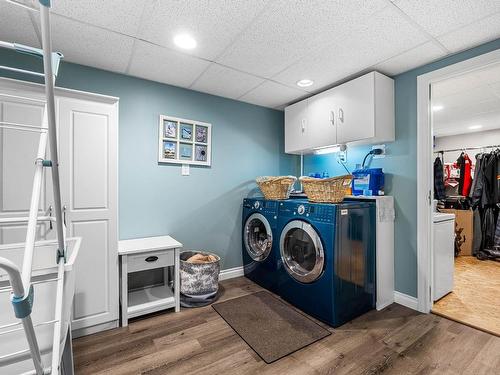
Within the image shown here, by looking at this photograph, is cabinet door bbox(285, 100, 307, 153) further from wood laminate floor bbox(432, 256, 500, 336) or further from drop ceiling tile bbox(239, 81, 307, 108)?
wood laminate floor bbox(432, 256, 500, 336)

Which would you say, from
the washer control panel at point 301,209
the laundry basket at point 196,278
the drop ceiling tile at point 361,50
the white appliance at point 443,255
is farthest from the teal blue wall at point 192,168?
the white appliance at point 443,255

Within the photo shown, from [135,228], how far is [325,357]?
6.33ft

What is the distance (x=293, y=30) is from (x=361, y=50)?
61cm

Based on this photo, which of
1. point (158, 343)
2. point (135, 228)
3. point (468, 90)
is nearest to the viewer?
point (158, 343)

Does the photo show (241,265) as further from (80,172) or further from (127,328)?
(80,172)

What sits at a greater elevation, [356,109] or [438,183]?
[356,109]

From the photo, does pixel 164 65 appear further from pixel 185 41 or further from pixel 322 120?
pixel 322 120

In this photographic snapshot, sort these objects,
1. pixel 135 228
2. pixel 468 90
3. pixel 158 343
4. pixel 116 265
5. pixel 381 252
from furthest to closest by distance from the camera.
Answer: pixel 468 90, pixel 135 228, pixel 381 252, pixel 116 265, pixel 158 343

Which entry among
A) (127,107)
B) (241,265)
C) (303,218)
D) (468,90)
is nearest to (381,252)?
(303,218)

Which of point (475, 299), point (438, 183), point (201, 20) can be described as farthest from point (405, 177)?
point (438, 183)

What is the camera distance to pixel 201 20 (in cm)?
160

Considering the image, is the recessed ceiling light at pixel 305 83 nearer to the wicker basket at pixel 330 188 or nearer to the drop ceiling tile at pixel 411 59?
the drop ceiling tile at pixel 411 59

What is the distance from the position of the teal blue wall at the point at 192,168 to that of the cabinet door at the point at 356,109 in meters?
1.10

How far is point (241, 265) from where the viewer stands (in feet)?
10.1
